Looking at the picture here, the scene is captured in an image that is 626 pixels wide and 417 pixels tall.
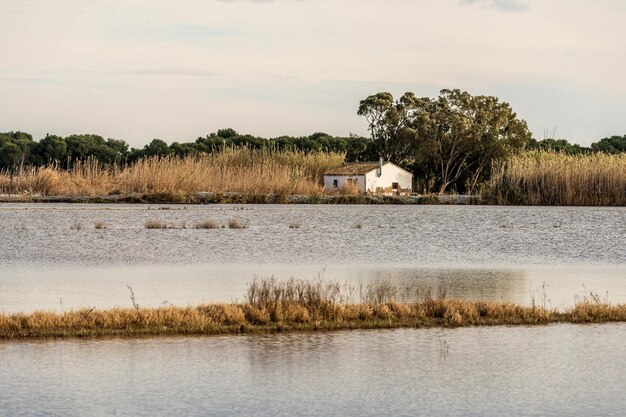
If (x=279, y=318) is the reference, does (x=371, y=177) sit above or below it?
above

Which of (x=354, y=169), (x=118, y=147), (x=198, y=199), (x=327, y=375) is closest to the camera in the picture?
(x=327, y=375)

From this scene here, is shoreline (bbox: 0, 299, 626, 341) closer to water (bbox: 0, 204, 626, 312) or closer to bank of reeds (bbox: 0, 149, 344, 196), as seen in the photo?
water (bbox: 0, 204, 626, 312)

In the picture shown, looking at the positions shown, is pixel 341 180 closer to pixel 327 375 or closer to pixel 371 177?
pixel 371 177

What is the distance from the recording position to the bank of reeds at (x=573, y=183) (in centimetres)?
7019

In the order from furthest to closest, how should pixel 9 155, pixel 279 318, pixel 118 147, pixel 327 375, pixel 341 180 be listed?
1. pixel 118 147
2. pixel 9 155
3. pixel 341 180
4. pixel 279 318
5. pixel 327 375

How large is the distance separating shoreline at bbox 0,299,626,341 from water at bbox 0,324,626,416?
45 centimetres

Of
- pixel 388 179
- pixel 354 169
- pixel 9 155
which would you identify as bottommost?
pixel 388 179

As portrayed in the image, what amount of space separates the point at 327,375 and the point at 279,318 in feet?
12.0

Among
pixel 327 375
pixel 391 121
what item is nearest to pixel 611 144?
pixel 391 121

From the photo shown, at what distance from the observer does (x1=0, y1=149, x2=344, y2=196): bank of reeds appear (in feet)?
255

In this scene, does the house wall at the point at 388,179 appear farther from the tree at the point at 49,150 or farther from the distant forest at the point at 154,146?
the tree at the point at 49,150

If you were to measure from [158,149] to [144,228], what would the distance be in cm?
7463

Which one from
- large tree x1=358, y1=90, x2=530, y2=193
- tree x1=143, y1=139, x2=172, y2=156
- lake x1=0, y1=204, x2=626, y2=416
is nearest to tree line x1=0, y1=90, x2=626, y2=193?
large tree x1=358, y1=90, x2=530, y2=193

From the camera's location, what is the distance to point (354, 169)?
92500mm
